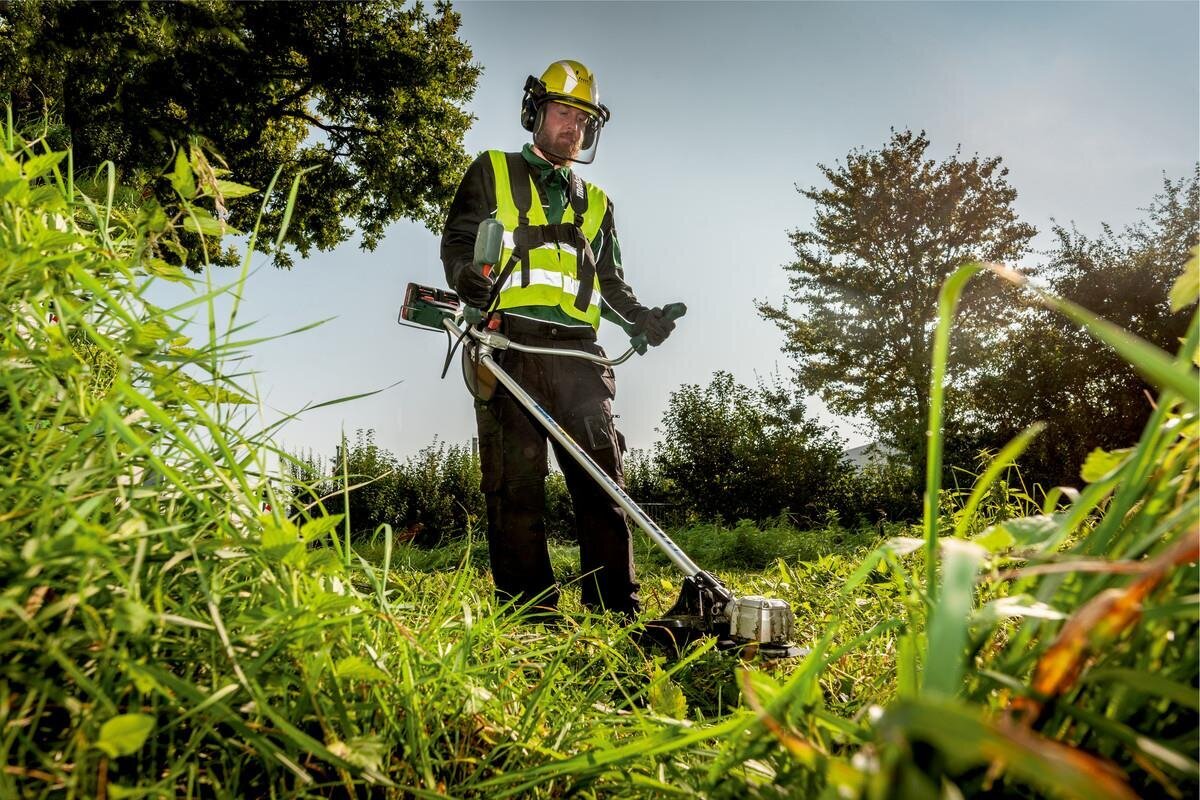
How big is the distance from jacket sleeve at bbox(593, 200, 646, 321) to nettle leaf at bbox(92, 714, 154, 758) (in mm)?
3512

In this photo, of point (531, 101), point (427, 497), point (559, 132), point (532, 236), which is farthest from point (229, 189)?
point (427, 497)

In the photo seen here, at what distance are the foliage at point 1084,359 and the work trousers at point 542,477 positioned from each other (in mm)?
11239

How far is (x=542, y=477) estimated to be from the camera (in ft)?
11.2

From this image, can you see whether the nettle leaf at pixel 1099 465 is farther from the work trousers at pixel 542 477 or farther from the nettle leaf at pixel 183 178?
the work trousers at pixel 542 477

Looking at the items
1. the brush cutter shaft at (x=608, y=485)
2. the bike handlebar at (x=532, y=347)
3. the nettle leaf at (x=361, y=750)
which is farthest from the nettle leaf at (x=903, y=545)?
the bike handlebar at (x=532, y=347)

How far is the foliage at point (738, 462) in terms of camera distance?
1371cm

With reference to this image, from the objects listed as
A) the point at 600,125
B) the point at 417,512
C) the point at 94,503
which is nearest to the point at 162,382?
the point at 94,503

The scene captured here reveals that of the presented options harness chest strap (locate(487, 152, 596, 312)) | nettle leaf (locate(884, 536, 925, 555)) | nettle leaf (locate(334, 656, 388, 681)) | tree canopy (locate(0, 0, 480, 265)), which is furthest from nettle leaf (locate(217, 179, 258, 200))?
tree canopy (locate(0, 0, 480, 265))

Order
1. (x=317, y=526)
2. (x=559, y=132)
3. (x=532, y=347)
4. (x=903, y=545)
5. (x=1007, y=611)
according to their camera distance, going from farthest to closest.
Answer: (x=559, y=132) → (x=532, y=347) → (x=317, y=526) → (x=903, y=545) → (x=1007, y=611)

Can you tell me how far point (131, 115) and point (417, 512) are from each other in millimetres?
7638

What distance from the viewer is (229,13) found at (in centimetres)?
→ 1120

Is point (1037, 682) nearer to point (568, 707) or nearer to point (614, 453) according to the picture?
point (568, 707)

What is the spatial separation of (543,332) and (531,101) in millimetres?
1377

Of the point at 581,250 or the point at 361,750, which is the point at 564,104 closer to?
the point at 581,250
